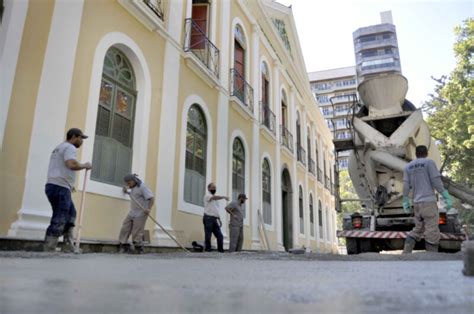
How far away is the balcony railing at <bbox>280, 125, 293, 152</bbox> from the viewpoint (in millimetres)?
16712

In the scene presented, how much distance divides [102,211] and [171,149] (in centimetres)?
236

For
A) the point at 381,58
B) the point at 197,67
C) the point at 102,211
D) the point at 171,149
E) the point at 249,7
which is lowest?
the point at 102,211

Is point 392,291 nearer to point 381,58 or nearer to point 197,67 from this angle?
point 197,67

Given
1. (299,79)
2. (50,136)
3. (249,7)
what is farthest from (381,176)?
(299,79)

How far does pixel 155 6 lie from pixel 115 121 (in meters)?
3.00

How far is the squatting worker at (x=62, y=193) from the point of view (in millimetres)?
4695

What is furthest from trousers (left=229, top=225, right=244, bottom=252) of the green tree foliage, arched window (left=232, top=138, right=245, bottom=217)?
the green tree foliage

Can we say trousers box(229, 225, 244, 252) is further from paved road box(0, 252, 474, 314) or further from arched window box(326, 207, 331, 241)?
arched window box(326, 207, 331, 241)

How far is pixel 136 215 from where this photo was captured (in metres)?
6.39

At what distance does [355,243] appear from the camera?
305 inches

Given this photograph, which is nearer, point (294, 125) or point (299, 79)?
point (294, 125)

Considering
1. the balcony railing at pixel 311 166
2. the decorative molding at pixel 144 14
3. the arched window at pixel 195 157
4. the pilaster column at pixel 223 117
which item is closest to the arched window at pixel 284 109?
the balcony railing at pixel 311 166

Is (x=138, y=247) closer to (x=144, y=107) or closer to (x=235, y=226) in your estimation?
(x=144, y=107)

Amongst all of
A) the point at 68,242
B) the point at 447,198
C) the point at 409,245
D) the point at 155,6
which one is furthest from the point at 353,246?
the point at 155,6
